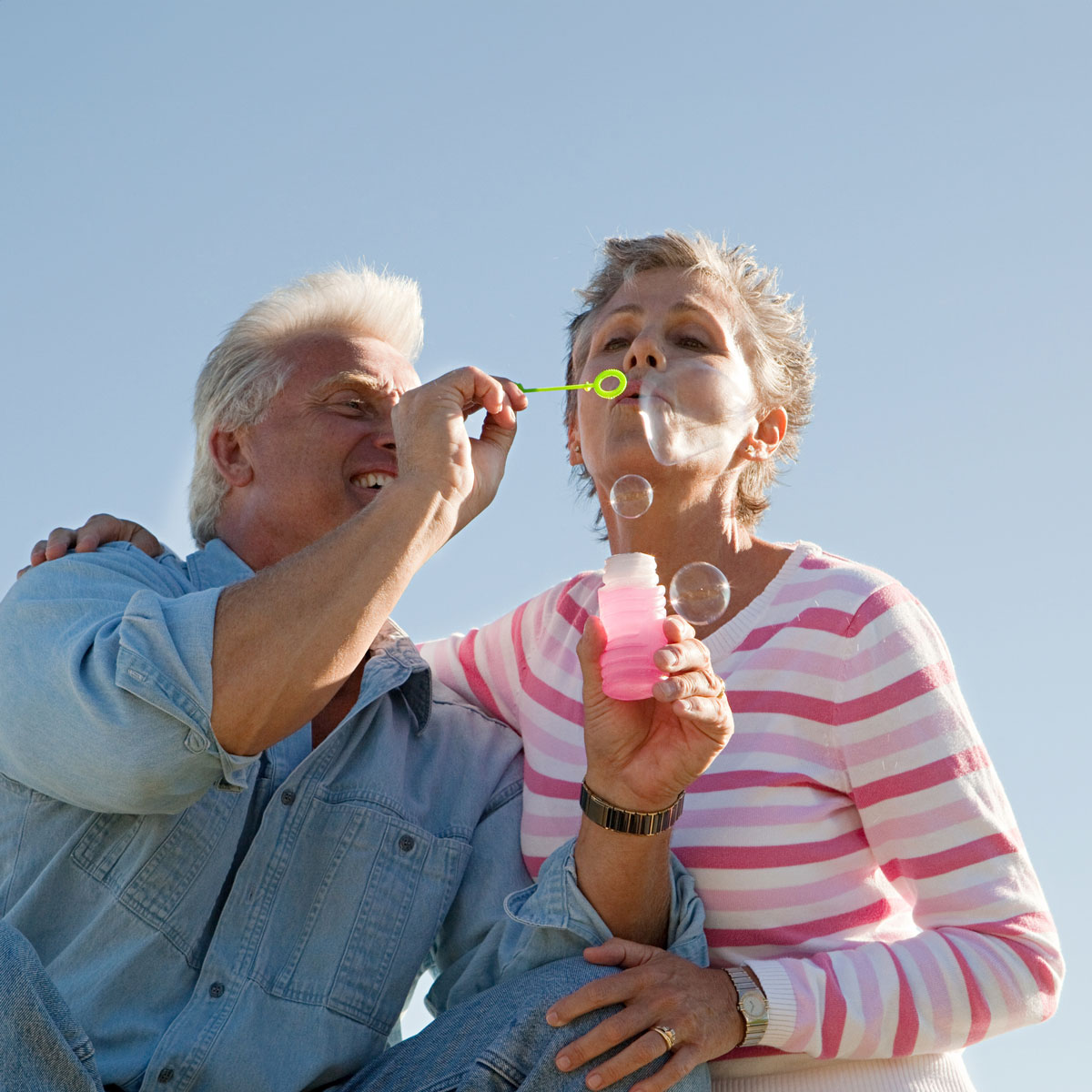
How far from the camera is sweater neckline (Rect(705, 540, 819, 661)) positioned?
3.13 metres

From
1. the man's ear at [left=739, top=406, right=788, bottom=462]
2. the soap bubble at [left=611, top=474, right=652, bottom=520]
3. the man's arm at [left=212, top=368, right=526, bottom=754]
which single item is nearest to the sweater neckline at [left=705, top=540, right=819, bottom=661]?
the soap bubble at [left=611, top=474, right=652, bottom=520]

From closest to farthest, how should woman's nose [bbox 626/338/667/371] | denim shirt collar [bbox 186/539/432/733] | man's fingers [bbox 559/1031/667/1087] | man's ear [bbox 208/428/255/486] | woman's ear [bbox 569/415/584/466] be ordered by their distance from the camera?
1. man's fingers [bbox 559/1031/667/1087]
2. denim shirt collar [bbox 186/539/432/733]
3. woman's nose [bbox 626/338/667/371]
4. man's ear [bbox 208/428/255/486]
5. woman's ear [bbox 569/415/584/466]

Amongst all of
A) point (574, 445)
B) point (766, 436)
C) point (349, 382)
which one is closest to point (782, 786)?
point (766, 436)

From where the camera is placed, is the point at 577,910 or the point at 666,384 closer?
the point at 577,910

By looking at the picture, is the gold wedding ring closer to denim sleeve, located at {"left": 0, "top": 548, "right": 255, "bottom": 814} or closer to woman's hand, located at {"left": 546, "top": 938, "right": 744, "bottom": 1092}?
woman's hand, located at {"left": 546, "top": 938, "right": 744, "bottom": 1092}

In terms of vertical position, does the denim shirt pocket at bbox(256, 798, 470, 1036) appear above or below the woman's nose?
below

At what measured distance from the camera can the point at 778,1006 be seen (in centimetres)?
255

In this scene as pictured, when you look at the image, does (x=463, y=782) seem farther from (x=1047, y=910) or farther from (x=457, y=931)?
(x=1047, y=910)

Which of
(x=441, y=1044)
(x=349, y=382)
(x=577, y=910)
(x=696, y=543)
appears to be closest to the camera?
(x=441, y=1044)

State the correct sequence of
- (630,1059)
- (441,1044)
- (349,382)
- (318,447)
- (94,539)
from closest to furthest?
1. (630,1059)
2. (441,1044)
3. (94,539)
4. (318,447)
5. (349,382)

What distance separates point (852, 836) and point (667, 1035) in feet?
2.31

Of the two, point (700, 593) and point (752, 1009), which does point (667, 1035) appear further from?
point (700, 593)

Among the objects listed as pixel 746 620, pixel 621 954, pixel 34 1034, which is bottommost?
pixel 34 1034

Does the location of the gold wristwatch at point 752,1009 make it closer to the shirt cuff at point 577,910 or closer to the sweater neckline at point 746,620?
the shirt cuff at point 577,910
